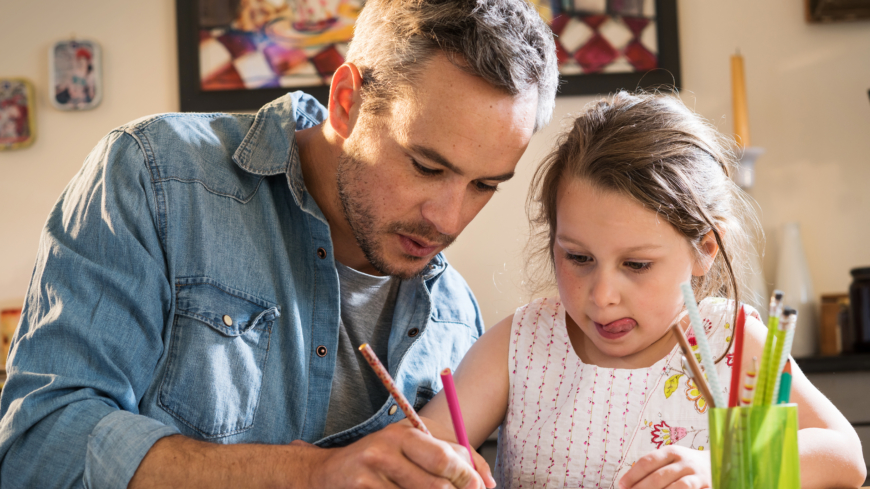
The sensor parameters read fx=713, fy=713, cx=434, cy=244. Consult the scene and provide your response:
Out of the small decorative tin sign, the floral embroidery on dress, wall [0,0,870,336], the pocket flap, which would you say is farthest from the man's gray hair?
the small decorative tin sign

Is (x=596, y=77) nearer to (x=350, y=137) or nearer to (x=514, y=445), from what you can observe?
(x=350, y=137)

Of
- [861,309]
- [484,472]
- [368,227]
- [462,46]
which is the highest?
[462,46]

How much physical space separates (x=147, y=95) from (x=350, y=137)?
63.1 inches

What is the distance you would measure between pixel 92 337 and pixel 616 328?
0.68 m

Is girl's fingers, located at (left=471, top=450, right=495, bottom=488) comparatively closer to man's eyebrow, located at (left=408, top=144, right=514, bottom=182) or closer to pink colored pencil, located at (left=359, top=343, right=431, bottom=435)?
pink colored pencil, located at (left=359, top=343, right=431, bottom=435)

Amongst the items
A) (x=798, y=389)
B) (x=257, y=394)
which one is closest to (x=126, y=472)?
(x=257, y=394)

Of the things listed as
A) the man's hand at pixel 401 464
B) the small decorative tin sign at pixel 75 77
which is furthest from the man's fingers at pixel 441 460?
the small decorative tin sign at pixel 75 77

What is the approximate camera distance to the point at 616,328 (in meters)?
0.98

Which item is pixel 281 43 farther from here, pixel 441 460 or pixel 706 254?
pixel 441 460

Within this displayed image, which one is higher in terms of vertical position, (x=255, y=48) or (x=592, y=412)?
(x=255, y=48)

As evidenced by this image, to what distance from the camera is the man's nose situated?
40.5 inches

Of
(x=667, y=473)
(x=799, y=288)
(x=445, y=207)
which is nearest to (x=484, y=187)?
(x=445, y=207)

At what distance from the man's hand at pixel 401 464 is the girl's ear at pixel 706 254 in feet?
1.53

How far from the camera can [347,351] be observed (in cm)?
117
